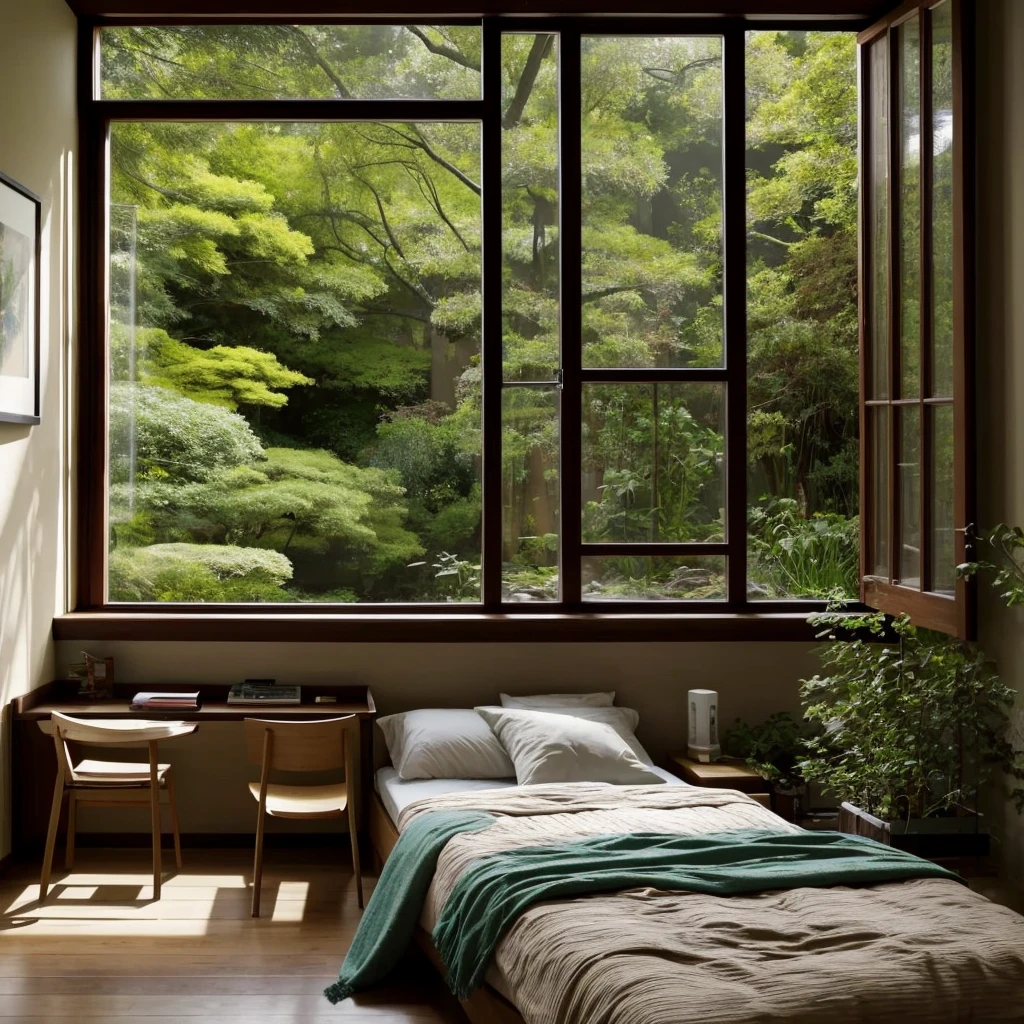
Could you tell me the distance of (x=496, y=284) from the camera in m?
5.41

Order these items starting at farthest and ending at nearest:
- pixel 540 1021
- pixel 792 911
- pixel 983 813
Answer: pixel 983 813 → pixel 792 911 → pixel 540 1021

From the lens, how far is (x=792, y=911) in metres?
3.05

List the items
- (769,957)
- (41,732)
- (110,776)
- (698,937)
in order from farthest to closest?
(41,732), (110,776), (698,937), (769,957)

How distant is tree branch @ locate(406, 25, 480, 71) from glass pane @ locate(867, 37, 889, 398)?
174 cm

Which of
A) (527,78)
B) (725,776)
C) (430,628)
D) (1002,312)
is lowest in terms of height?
(725,776)

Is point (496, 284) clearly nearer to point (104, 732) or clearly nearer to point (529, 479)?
point (529, 479)

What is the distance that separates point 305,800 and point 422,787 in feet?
1.45

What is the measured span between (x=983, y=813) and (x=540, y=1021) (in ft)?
8.79

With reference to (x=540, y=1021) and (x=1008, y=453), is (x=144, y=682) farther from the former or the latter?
(x=1008, y=453)

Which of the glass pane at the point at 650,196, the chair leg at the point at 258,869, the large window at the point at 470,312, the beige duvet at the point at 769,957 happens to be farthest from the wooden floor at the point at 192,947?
the glass pane at the point at 650,196

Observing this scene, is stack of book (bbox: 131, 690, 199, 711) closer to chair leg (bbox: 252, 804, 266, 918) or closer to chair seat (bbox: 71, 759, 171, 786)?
chair seat (bbox: 71, 759, 171, 786)

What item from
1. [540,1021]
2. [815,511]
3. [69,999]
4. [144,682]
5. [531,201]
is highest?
[531,201]

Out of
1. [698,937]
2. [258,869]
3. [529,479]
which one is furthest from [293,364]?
[698,937]

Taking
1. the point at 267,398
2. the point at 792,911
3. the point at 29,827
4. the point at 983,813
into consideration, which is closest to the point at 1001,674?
the point at 983,813
